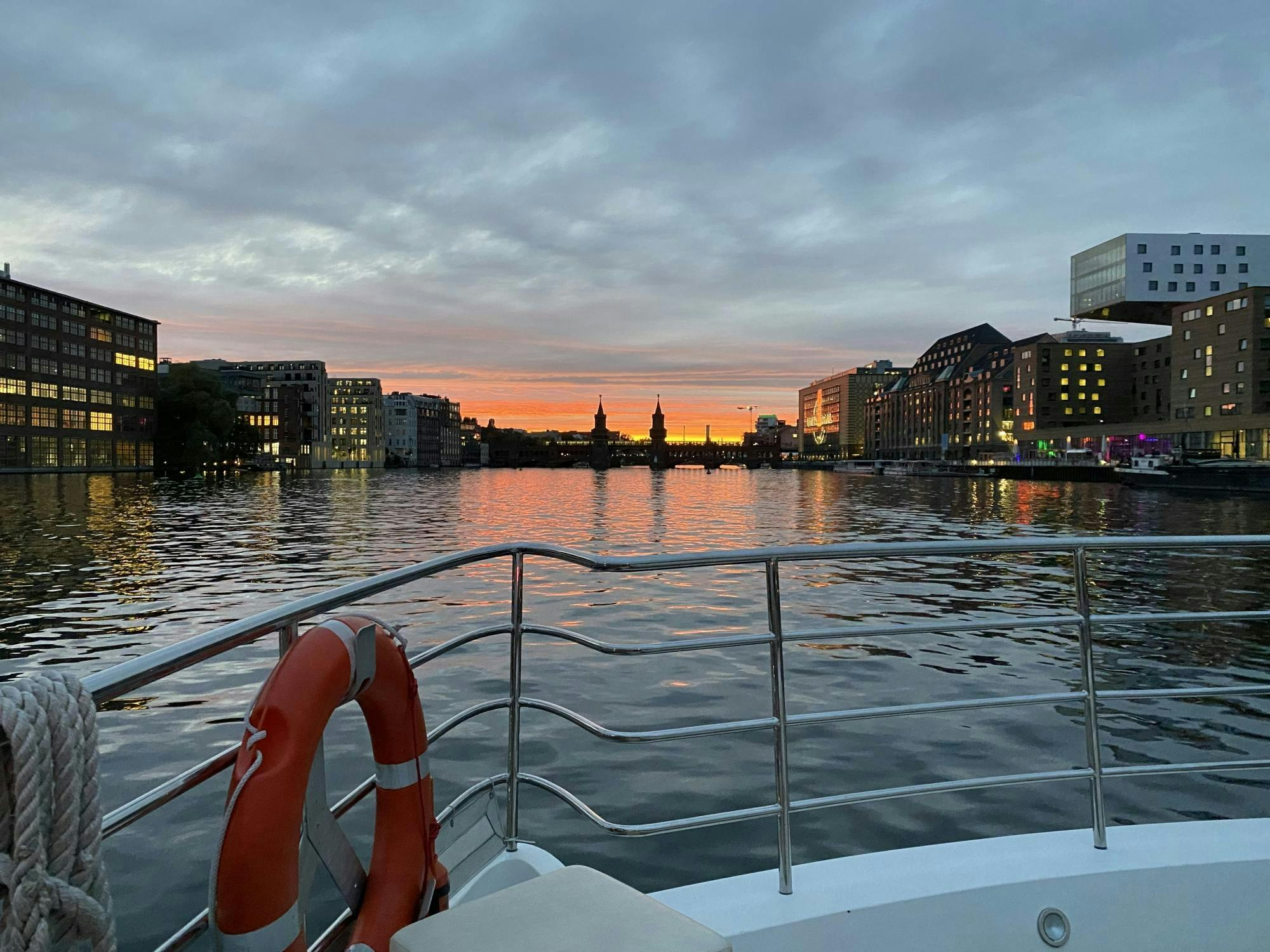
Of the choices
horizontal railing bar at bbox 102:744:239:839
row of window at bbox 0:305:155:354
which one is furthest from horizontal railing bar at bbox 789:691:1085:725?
row of window at bbox 0:305:155:354

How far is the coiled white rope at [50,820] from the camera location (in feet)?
4.22

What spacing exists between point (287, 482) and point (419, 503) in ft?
124

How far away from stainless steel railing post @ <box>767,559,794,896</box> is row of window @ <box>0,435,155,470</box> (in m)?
104

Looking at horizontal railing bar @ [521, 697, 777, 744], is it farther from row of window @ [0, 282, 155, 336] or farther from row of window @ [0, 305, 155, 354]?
row of window @ [0, 305, 155, 354]

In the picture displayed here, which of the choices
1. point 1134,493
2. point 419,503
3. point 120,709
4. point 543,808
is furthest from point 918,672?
point 1134,493

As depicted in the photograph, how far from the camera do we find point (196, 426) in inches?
3735

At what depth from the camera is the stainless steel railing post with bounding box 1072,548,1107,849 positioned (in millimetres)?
2885

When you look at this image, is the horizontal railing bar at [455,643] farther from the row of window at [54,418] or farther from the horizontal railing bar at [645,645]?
the row of window at [54,418]

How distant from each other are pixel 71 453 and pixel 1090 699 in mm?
112631

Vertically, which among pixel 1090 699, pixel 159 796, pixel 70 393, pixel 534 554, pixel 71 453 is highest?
pixel 70 393

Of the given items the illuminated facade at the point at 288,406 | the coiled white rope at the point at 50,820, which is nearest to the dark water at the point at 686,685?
the coiled white rope at the point at 50,820

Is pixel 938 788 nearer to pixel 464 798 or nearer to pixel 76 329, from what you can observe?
pixel 464 798

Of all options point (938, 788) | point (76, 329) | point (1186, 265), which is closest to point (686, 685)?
point (938, 788)

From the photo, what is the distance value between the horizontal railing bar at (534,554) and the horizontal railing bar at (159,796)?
211 millimetres
